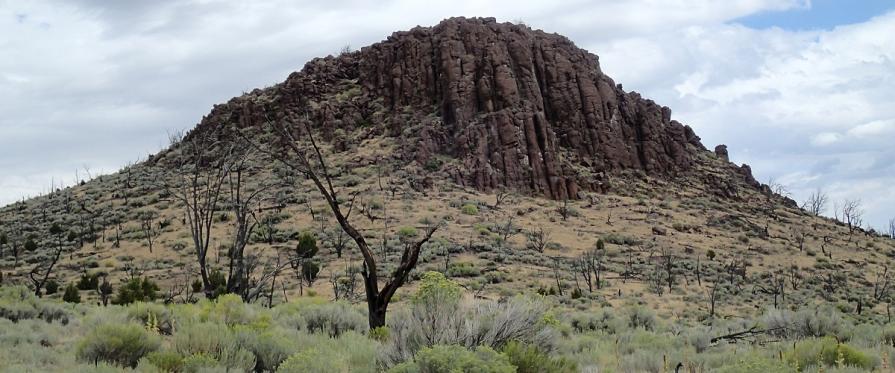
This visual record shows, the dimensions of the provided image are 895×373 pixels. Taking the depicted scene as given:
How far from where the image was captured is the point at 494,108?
6619 cm

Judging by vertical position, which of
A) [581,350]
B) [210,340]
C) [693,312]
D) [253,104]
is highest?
[253,104]

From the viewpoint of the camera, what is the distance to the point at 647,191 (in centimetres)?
6656

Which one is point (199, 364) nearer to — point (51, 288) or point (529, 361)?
point (529, 361)

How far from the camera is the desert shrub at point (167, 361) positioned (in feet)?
24.1

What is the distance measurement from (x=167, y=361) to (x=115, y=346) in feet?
3.10

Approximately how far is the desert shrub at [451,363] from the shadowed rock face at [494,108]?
54052 millimetres

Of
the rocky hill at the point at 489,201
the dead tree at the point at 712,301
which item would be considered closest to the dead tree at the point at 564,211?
the rocky hill at the point at 489,201

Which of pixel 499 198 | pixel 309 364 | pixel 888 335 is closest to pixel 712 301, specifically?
pixel 888 335

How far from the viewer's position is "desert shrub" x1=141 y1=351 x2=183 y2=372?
735 cm

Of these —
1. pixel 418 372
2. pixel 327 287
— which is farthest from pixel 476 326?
pixel 327 287

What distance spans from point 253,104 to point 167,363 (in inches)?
2808

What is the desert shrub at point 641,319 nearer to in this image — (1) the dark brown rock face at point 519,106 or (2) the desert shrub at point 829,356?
(2) the desert shrub at point 829,356

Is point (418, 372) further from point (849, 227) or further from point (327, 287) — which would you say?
point (849, 227)

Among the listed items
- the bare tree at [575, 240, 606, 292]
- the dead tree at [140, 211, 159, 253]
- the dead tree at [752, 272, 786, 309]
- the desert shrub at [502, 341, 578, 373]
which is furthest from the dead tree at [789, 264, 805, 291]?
the dead tree at [140, 211, 159, 253]
